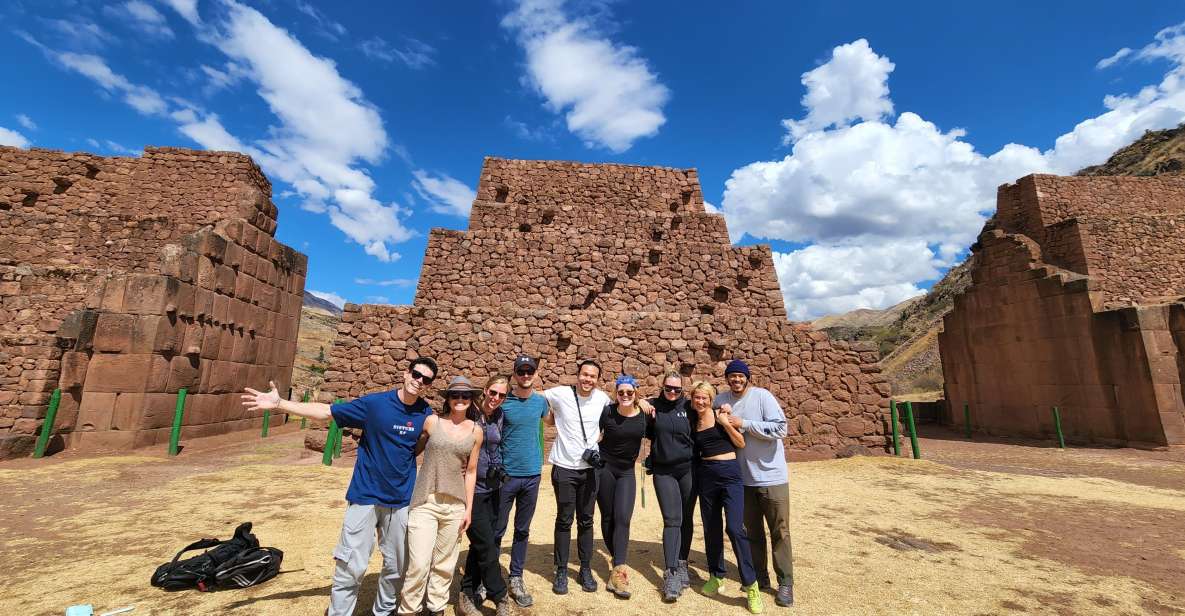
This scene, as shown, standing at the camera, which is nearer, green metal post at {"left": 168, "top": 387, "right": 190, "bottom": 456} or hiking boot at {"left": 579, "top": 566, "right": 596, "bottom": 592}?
hiking boot at {"left": 579, "top": 566, "right": 596, "bottom": 592}

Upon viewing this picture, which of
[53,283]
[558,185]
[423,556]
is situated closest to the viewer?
[423,556]

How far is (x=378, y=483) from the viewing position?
10.1 feet

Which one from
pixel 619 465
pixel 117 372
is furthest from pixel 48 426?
pixel 619 465

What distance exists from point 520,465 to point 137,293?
1192cm

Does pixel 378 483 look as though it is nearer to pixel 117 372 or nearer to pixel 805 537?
pixel 805 537

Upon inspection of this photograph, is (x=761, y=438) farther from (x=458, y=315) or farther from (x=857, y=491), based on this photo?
(x=458, y=315)

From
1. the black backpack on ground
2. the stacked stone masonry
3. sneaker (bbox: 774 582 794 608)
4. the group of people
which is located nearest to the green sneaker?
the group of people

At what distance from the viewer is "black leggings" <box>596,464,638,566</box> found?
3875 mm

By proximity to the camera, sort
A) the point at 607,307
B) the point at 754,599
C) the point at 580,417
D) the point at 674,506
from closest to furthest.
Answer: the point at 754,599
the point at 674,506
the point at 580,417
the point at 607,307

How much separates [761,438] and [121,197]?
18634mm

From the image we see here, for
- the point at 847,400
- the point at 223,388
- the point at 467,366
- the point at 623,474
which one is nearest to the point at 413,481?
the point at 623,474

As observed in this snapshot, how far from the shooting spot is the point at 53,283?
1104 centimetres

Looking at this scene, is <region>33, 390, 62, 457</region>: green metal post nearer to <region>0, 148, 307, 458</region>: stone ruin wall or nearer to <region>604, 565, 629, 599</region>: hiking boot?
<region>0, 148, 307, 458</region>: stone ruin wall

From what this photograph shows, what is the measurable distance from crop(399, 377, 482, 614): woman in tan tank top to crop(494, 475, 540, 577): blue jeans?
0.36m
